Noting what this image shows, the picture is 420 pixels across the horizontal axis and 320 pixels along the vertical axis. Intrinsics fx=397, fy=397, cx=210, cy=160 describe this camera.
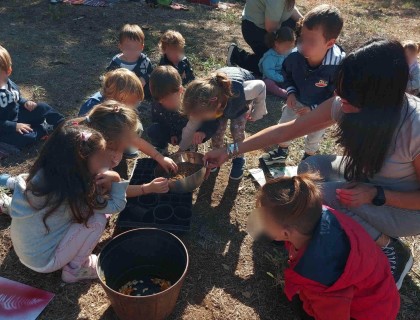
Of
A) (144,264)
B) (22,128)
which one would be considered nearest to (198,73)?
(22,128)

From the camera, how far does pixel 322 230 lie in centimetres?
185

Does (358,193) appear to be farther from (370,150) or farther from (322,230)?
(322,230)

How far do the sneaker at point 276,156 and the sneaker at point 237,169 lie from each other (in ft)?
1.06

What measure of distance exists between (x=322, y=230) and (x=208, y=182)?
5.11 ft

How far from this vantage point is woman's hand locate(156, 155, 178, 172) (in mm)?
2818

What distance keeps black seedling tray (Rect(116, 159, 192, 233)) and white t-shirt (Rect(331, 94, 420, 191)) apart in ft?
4.01

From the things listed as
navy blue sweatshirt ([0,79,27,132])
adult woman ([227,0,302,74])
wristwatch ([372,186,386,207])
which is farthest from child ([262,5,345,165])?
navy blue sweatshirt ([0,79,27,132])

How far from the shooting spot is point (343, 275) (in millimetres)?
1747

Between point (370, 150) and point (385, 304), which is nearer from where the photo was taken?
point (385, 304)

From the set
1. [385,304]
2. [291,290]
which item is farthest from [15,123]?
[385,304]

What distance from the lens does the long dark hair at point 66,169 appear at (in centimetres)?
201

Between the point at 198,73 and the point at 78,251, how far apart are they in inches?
131

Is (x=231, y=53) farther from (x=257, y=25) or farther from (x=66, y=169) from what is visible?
(x=66, y=169)

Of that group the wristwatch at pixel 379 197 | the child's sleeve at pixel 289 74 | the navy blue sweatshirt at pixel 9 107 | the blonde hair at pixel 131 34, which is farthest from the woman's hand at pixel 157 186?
the blonde hair at pixel 131 34
